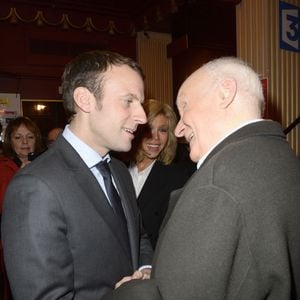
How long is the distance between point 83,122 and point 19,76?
144 inches

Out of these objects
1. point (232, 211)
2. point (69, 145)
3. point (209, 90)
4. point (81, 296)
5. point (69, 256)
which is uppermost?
point (209, 90)

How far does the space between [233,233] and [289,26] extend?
10.7 feet

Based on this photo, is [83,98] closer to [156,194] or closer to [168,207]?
[168,207]

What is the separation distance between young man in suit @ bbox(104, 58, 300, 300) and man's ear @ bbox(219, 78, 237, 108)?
0.14 metres

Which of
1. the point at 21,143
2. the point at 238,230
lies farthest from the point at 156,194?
the point at 21,143

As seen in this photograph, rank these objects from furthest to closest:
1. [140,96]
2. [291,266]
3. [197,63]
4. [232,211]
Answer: [197,63]
[140,96]
[291,266]
[232,211]

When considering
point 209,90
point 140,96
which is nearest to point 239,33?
point 140,96

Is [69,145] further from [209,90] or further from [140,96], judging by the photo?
[209,90]

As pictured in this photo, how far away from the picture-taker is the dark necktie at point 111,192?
1.34 metres

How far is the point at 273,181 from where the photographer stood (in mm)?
778

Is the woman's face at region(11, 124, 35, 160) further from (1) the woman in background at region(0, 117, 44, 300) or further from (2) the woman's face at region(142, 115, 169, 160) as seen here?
(2) the woman's face at region(142, 115, 169, 160)

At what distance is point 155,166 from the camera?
2365mm

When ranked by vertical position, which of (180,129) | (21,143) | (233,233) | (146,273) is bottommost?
(146,273)

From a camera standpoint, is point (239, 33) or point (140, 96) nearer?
point (140, 96)
